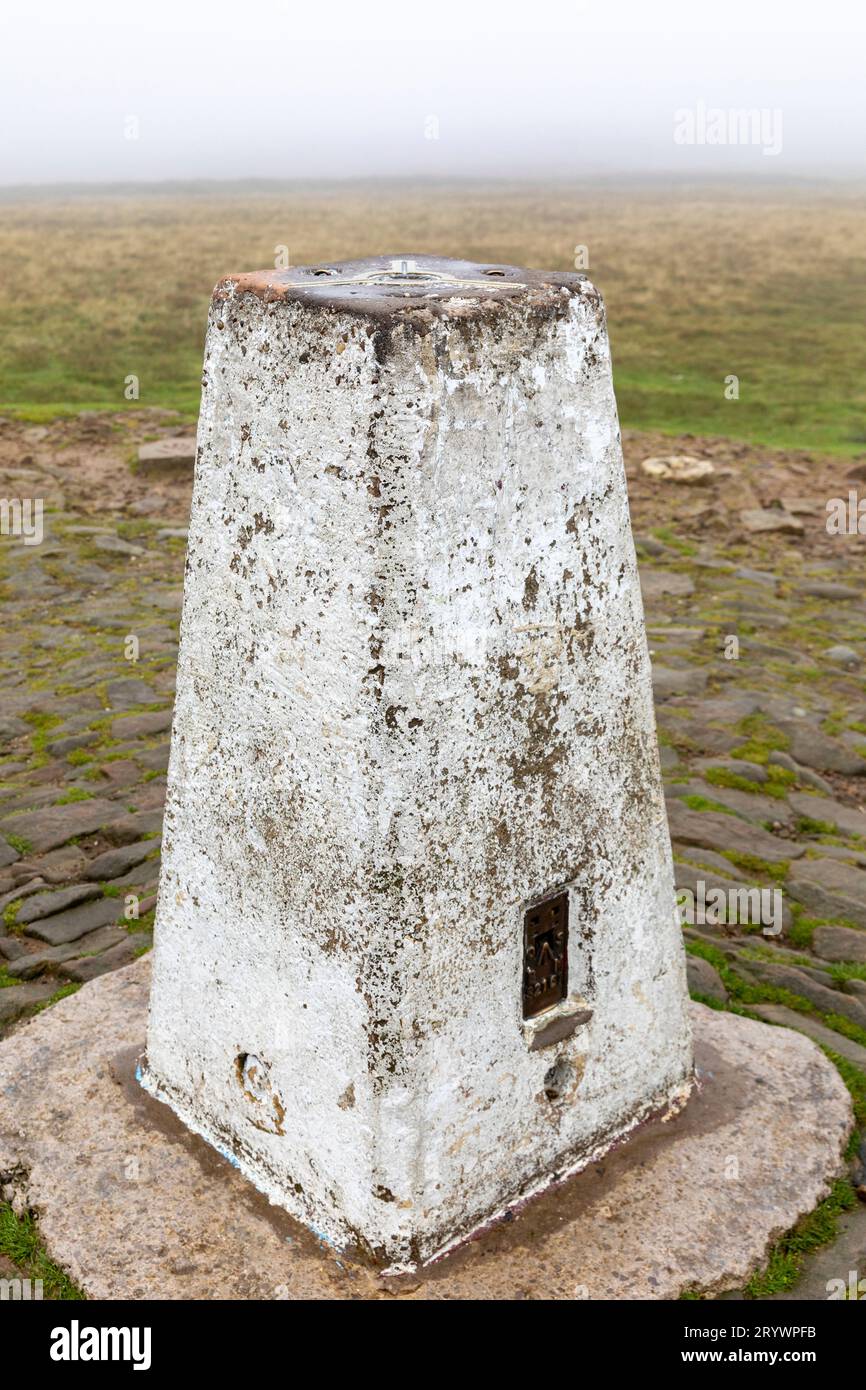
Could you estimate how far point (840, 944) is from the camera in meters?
5.69

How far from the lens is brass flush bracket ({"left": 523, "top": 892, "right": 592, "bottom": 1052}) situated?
3.65 meters

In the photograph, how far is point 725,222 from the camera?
5453 centimetres

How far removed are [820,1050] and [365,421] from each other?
9.55 feet

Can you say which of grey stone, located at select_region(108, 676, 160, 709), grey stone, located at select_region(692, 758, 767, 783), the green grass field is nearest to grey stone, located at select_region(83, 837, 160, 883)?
grey stone, located at select_region(108, 676, 160, 709)

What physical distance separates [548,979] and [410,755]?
2.99ft

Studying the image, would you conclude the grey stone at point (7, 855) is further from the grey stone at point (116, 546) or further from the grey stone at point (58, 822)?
the grey stone at point (116, 546)

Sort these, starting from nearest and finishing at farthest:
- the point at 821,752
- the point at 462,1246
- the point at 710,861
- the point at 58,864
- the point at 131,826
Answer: the point at 462,1246 → the point at 58,864 → the point at 710,861 → the point at 131,826 → the point at 821,752

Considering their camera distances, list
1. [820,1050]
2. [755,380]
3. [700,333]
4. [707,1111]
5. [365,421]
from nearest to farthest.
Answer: [365,421], [707,1111], [820,1050], [755,380], [700,333]

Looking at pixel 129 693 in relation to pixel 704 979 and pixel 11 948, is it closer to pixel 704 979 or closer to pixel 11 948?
pixel 11 948

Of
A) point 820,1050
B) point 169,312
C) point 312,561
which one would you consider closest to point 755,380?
point 169,312

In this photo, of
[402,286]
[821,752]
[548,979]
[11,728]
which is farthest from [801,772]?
[402,286]

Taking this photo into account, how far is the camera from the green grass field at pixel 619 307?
16594 mm
